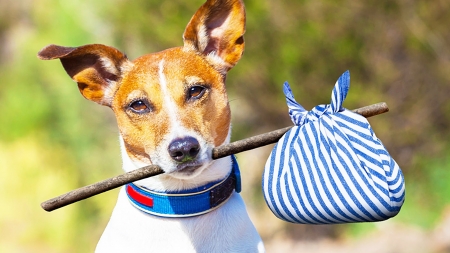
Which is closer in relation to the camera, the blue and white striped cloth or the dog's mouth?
the blue and white striped cloth

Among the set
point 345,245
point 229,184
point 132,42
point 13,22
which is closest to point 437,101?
point 345,245

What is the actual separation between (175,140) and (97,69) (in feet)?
2.52

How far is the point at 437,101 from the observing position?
6570 millimetres

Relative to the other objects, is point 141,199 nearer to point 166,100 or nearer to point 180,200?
point 180,200

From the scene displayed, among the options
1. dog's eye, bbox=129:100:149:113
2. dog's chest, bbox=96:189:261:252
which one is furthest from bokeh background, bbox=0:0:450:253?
dog's chest, bbox=96:189:261:252

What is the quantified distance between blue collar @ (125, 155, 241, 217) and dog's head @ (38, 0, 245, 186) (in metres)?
0.14

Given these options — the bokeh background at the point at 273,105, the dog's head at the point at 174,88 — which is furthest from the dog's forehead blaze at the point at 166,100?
the bokeh background at the point at 273,105

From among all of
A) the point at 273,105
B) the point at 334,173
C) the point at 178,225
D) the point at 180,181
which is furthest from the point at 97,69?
the point at 273,105

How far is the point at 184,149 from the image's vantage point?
269 centimetres

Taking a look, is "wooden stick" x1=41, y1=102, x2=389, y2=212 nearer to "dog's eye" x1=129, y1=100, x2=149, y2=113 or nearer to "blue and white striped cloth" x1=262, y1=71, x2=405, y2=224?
"blue and white striped cloth" x1=262, y1=71, x2=405, y2=224

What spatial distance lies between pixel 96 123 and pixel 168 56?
5.28m

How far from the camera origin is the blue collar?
114 inches

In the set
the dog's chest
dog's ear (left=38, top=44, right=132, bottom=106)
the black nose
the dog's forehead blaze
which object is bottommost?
the dog's chest

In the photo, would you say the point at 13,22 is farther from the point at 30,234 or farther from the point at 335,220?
the point at 335,220
